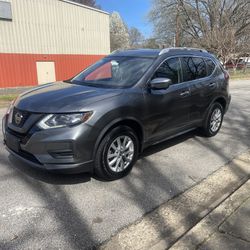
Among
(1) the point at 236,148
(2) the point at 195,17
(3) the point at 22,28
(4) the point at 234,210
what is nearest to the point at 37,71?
(3) the point at 22,28

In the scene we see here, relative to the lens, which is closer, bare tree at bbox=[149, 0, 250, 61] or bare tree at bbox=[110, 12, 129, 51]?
bare tree at bbox=[149, 0, 250, 61]

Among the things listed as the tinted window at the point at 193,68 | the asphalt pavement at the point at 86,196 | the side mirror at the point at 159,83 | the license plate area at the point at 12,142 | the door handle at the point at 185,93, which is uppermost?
the tinted window at the point at 193,68

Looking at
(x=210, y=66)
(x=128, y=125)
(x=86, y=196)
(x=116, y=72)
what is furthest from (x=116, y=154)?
(x=210, y=66)

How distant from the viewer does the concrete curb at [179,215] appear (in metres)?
2.96

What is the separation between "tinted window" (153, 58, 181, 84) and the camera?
16.0 feet

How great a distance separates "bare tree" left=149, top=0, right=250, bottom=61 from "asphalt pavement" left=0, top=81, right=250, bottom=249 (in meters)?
32.6

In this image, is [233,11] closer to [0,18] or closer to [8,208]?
[0,18]

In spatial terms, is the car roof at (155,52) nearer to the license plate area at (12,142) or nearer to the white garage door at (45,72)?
the license plate area at (12,142)

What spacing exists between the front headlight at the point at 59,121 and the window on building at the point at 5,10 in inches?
731

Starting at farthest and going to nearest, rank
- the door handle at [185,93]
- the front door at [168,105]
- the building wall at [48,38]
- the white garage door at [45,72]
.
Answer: the white garage door at [45,72]
the building wall at [48,38]
the door handle at [185,93]
the front door at [168,105]

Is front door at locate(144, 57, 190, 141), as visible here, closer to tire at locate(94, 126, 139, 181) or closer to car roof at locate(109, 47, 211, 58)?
car roof at locate(109, 47, 211, 58)

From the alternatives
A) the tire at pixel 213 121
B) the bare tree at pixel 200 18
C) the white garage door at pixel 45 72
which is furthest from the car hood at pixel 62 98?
the bare tree at pixel 200 18

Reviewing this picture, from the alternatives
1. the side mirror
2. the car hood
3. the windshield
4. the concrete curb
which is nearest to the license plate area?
the car hood

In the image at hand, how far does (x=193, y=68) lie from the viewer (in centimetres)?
571
